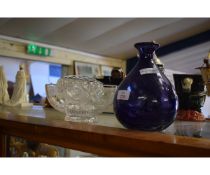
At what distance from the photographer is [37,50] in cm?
420

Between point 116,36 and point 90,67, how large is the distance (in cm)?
105

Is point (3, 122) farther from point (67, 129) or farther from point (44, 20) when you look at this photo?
point (44, 20)

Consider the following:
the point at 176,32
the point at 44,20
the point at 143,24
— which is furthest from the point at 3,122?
the point at 176,32

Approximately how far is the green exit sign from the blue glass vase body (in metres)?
3.78

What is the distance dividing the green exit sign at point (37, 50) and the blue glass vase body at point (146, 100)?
149 inches

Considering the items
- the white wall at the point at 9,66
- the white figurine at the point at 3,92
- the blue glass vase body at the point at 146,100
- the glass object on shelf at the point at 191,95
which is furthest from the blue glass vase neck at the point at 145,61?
the white wall at the point at 9,66

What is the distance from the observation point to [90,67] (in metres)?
5.25

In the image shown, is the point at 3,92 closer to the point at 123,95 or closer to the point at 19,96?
the point at 19,96

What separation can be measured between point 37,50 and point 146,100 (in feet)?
12.8

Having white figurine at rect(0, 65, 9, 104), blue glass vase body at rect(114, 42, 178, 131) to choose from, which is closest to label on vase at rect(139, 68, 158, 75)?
blue glass vase body at rect(114, 42, 178, 131)

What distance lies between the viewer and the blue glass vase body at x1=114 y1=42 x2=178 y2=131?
21.3 inches

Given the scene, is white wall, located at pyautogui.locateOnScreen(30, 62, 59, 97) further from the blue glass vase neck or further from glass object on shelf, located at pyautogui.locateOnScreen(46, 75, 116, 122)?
the blue glass vase neck

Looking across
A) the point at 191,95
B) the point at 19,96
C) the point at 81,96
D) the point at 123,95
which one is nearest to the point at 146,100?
the point at 123,95

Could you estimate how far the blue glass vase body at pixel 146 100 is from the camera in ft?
1.78
